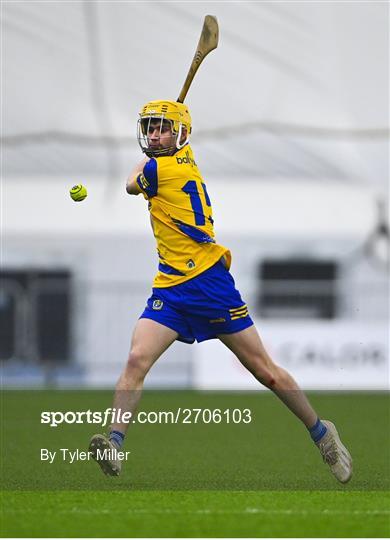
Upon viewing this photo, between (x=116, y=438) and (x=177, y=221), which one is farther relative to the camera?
(x=177, y=221)

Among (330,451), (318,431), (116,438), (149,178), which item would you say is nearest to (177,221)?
(149,178)

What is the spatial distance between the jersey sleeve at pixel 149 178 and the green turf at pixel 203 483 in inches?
64.0

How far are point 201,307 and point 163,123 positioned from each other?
1.04 m

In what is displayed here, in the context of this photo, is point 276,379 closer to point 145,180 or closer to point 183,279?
point 183,279

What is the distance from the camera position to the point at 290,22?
17.6m

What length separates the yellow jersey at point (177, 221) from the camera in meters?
7.45

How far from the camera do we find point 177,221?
7.48m

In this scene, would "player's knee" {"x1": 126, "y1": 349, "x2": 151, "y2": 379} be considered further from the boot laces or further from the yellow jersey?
the boot laces

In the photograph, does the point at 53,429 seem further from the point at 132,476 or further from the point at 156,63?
the point at 156,63

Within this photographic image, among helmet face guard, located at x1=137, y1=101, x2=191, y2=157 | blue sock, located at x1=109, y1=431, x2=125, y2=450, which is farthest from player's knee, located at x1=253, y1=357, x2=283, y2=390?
helmet face guard, located at x1=137, y1=101, x2=191, y2=157

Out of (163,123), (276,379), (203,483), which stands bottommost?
(203,483)

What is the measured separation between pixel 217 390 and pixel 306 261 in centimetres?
291

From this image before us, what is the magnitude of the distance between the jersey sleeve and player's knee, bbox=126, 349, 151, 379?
88 cm

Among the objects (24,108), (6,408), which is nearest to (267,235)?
(24,108)
